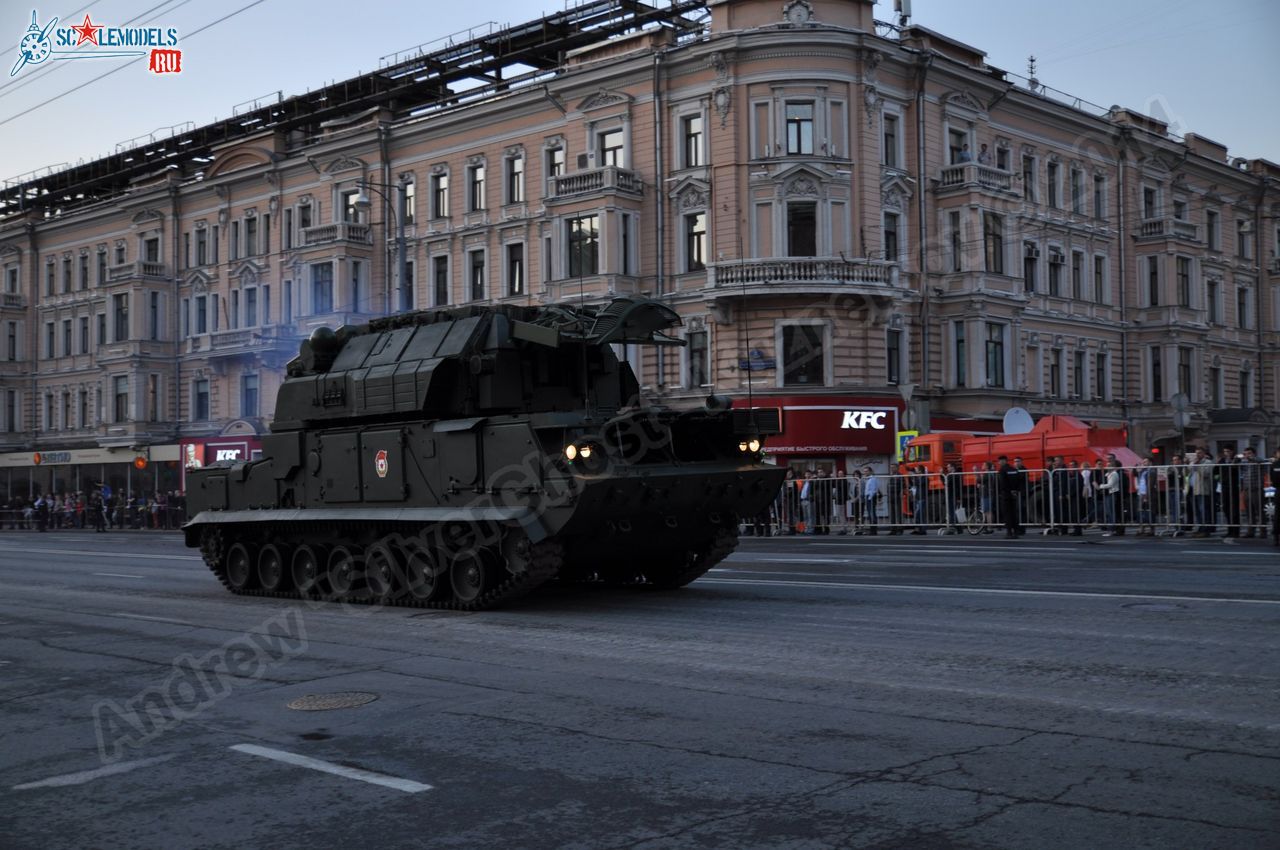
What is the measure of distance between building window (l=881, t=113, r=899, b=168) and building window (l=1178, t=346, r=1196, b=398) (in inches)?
650

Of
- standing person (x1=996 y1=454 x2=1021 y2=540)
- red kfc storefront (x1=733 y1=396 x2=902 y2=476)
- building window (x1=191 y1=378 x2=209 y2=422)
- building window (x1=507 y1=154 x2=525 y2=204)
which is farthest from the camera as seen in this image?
building window (x1=191 y1=378 x2=209 y2=422)

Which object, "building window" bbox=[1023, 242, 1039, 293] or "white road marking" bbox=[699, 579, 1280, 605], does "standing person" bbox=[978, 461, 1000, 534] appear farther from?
"building window" bbox=[1023, 242, 1039, 293]

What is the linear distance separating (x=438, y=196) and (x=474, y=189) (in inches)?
73.7

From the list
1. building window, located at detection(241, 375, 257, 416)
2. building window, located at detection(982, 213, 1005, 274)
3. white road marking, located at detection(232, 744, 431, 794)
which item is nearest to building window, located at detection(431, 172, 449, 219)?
building window, located at detection(241, 375, 257, 416)

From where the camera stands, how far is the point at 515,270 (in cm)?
4525

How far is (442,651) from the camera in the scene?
10.5 metres

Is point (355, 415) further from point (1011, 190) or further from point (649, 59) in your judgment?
point (1011, 190)

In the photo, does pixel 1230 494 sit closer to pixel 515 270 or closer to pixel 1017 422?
pixel 1017 422

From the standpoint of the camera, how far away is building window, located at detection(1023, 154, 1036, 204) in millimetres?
45594

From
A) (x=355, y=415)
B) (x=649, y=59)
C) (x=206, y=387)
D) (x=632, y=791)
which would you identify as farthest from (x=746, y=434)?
(x=206, y=387)

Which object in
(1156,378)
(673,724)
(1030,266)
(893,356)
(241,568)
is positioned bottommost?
(673,724)

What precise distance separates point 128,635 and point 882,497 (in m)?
20.8

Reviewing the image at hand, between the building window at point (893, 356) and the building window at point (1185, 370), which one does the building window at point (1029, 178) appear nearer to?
the building window at point (893, 356)

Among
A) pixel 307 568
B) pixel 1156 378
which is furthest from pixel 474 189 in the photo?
pixel 307 568
